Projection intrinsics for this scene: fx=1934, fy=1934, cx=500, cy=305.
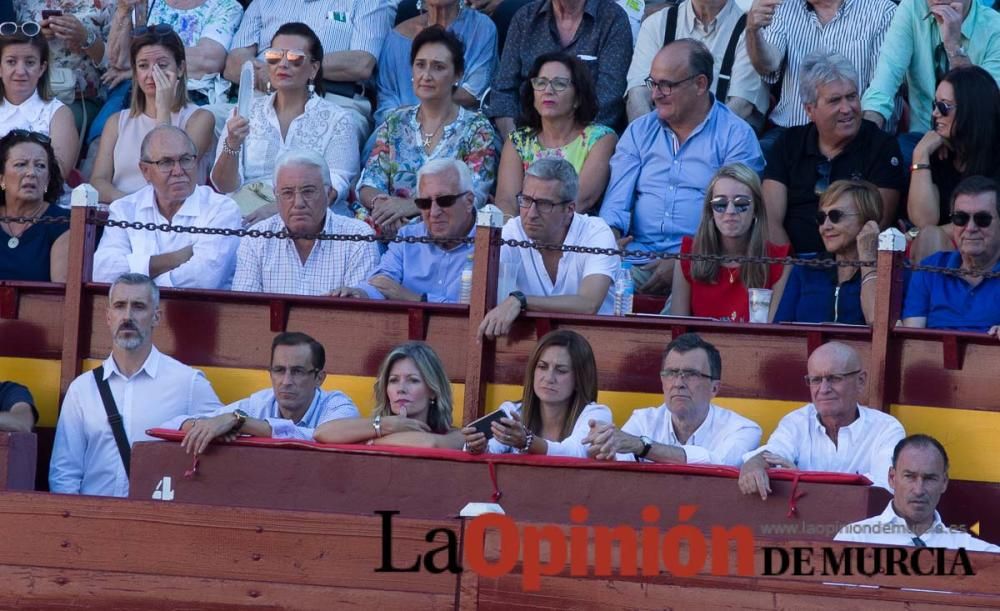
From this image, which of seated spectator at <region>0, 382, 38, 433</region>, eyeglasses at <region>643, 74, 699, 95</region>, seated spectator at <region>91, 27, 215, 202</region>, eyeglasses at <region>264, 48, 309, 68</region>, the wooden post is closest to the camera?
the wooden post

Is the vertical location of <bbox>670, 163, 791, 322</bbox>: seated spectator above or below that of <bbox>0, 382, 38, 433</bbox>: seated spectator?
above

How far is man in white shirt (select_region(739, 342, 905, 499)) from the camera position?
7.52m

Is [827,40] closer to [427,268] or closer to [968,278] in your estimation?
[968,278]

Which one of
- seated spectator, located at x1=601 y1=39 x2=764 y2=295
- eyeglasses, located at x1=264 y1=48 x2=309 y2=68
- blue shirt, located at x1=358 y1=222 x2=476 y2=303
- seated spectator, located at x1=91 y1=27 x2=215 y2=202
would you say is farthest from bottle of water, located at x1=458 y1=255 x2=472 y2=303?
seated spectator, located at x1=91 y1=27 x2=215 y2=202

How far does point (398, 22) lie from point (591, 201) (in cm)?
231

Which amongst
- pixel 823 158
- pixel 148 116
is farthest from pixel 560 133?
pixel 148 116

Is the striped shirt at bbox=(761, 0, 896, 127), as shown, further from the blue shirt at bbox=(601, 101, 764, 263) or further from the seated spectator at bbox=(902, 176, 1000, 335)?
the seated spectator at bbox=(902, 176, 1000, 335)

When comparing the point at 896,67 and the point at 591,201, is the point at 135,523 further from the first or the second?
the point at 896,67

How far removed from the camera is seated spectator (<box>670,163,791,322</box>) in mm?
8555

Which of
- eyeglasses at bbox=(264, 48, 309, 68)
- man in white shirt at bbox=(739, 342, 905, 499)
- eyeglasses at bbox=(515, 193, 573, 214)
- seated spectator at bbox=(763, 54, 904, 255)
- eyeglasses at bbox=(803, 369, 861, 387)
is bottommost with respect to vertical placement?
man in white shirt at bbox=(739, 342, 905, 499)

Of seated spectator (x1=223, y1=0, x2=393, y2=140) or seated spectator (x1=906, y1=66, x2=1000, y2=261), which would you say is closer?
seated spectator (x1=906, y1=66, x2=1000, y2=261)

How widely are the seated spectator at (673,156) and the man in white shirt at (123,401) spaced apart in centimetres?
235

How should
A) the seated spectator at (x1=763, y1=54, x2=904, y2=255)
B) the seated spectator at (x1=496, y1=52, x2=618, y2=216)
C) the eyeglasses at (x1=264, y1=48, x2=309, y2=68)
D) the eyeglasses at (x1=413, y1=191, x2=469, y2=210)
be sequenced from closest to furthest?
the eyeglasses at (x1=413, y1=191, x2=469, y2=210)
the seated spectator at (x1=763, y1=54, x2=904, y2=255)
the seated spectator at (x1=496, y1=52, x2=618, y2=216)
the eyeglasses at (x1=264, y1=48, x2=309, y2=68)

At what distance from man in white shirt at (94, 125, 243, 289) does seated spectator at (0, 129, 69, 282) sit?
254 millimetres
